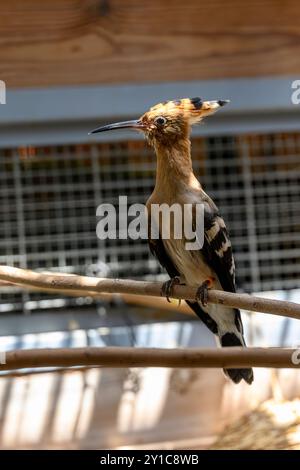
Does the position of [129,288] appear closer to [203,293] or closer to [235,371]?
[203,293]

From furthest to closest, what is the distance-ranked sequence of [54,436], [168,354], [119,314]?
1. [119,314]
2. [54,436]
3. [168,354]

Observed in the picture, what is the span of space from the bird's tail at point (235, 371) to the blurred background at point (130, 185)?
22cm

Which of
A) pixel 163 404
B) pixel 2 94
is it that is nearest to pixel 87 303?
pixel 163 404

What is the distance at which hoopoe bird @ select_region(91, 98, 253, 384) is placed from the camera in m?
1.76

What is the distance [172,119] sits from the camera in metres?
1.78

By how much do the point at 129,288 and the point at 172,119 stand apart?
1.69 feet

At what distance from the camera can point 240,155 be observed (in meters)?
2.59

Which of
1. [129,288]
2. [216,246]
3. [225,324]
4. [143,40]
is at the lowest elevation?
[129,288]

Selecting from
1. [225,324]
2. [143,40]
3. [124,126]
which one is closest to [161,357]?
[124,126]

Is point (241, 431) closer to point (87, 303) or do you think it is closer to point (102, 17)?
point (87, 303)

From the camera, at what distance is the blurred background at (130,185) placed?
2.12 m

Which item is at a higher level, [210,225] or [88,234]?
[88,234]

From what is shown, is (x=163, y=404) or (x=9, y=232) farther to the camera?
(x=9, y=232)
